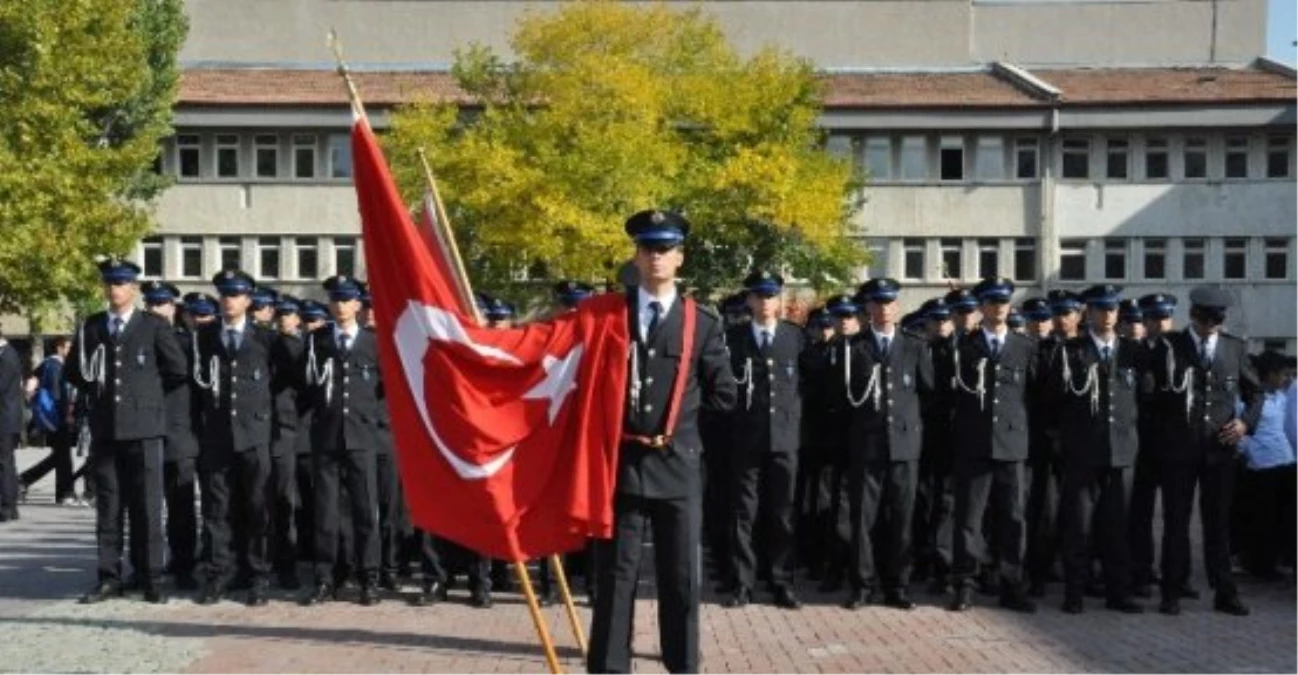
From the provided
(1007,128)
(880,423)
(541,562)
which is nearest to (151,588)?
(541,562)

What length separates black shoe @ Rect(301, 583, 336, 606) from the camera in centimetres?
1223

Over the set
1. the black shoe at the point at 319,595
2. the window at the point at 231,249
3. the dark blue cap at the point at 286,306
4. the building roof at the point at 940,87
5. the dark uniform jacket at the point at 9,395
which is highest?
the building roof at the point at 940,87

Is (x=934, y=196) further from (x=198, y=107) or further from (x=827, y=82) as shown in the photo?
(x=198, y=107)

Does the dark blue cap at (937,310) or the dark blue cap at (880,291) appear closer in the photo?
the dark blue cap at (880,291)

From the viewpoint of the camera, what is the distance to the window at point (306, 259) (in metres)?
57.2

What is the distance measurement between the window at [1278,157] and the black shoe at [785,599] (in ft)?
158

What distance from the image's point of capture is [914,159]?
185 ft

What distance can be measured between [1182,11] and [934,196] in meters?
17.5

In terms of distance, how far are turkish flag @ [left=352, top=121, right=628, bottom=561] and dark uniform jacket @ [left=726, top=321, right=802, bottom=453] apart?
12.6 feet

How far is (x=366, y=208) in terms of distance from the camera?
29.7 feet

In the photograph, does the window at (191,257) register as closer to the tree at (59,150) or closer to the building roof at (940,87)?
the building roof at (940,87)

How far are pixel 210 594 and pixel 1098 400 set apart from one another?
20.3ft

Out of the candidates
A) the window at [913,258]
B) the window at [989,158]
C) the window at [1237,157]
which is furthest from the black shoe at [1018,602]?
the window at [1237,157]

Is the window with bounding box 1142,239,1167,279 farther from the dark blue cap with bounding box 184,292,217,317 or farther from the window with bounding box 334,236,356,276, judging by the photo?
the dark blue cap with bounding box 184,292,217,317
